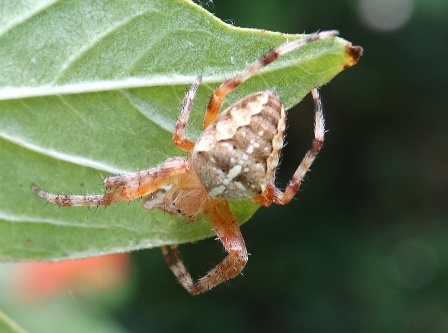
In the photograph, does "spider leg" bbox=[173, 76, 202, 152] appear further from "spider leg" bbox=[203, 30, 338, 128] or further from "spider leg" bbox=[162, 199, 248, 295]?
"spider leg" bbox=[162, 199, 248, 295]

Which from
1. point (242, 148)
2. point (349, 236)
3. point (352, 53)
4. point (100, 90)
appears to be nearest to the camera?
point (352, 53)

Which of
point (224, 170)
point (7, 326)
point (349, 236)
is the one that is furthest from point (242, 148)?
point (349, 236)

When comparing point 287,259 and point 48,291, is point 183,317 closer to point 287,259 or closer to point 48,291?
point 287,259

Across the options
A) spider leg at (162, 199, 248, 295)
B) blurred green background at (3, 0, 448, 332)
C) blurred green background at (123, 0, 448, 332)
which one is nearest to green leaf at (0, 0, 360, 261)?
spider leg at (162, 199, 248, 295)

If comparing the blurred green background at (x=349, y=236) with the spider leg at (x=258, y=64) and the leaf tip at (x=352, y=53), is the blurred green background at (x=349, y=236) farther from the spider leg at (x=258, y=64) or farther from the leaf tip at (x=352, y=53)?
the leaf tip at (x=352, y=53)

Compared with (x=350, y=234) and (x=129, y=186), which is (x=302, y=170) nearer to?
(x=129, y=186)

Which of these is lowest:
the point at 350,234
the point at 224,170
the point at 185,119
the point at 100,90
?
the point at 350,234
